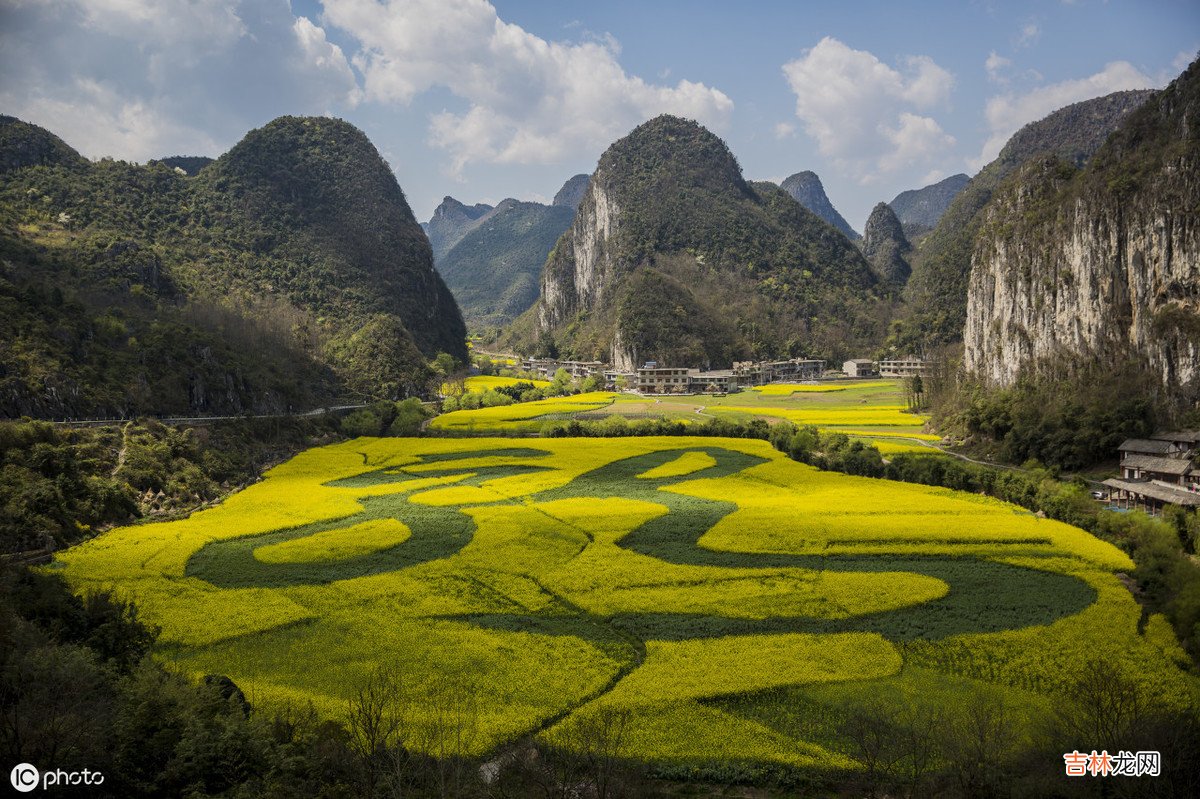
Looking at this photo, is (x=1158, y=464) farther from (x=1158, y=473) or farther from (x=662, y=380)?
(x=662, y=380)

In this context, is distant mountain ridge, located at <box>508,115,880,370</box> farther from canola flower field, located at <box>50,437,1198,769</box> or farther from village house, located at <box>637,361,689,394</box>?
canola flower field, located at <box>50,437,1198,769</box>

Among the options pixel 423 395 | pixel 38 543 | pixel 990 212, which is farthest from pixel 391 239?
pixel 38 543

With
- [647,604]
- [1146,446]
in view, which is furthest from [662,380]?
[647,604]

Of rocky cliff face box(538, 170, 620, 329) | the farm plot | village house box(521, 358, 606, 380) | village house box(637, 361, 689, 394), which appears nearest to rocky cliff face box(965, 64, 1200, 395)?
the farm plot

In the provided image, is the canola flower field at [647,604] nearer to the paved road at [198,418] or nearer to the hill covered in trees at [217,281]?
the paved road at [198,418]

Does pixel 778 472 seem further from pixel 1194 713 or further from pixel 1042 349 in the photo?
pixel 1194 713
